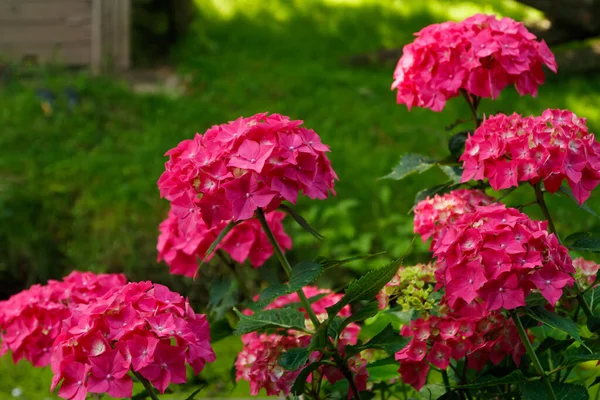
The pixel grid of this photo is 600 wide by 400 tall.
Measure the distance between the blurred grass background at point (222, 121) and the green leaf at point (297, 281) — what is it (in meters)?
1.55

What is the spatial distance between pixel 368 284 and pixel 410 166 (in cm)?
54

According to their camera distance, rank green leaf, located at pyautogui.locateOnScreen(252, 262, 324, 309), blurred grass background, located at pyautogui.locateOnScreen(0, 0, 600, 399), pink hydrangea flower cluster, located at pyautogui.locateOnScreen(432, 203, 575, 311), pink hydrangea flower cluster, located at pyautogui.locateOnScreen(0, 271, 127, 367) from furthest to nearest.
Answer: blurred grass background, located at pyautogui.locateOnScreen(0, 0, 600, 399)
pink hydrangea flower cluster, located at pyautogui.locateOnScreen(0, 271, 127, 367)
green leaf, located at pyautogui.locateOnScreen(252, 262, 324, 309)
pink hydrangea flower cluster, located at pyautogui.locateOnScreen(432, 203, 575, 311)

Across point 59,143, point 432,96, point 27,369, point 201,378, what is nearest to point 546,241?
point 432,96

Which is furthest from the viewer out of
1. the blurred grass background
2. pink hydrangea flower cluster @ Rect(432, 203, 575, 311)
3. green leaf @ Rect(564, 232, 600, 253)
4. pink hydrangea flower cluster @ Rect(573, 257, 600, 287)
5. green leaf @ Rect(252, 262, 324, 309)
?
the blurred grass background

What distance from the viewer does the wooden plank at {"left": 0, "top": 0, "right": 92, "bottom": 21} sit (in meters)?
6.15

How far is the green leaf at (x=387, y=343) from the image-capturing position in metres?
1.49

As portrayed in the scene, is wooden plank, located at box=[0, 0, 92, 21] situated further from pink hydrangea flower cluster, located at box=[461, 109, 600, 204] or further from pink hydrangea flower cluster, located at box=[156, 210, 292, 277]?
pink hydrangea flower cluster, located at box=[461, 109, 600, 204]

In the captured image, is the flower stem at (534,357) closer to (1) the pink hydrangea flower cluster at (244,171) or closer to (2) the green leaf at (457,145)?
(1) the pink hydrangea flower cluster at (244,171)

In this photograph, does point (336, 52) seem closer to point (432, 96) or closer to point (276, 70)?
point (276, 70)

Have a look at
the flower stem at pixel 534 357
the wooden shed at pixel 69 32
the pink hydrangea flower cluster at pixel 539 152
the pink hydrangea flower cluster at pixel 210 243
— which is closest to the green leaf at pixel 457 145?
the pink hydrangea flower cluster at pixel 539 152

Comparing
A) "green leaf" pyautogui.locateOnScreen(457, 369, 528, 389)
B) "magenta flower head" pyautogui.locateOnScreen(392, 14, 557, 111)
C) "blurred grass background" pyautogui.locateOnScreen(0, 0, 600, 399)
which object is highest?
"magenta flower head" pyautogui.locateOnScreen(392, 14, 557, 111)

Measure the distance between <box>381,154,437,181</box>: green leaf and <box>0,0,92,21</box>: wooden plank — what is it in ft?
15.5

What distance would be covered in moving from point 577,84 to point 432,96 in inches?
163

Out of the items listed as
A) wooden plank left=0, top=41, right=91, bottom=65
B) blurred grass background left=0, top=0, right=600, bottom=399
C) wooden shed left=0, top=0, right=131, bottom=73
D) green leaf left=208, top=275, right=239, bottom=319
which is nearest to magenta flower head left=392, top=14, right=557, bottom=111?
green leaf left=208, top=275, right=239, bottom=319
